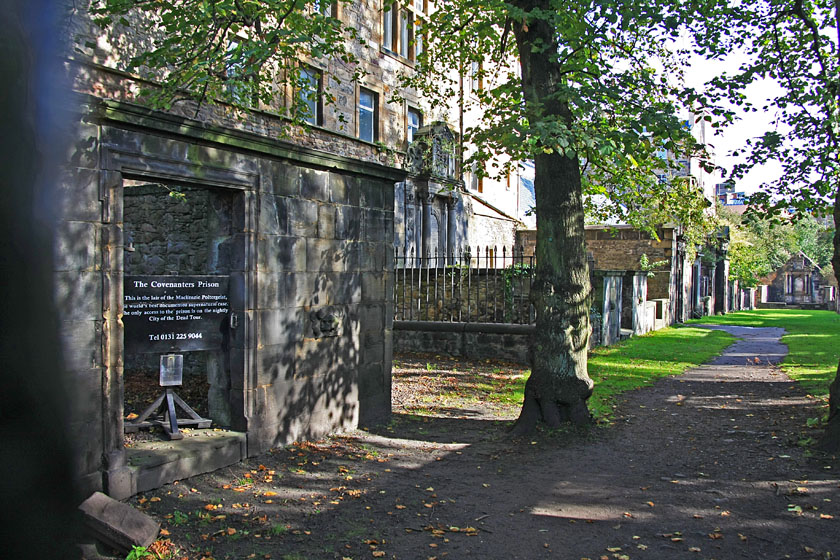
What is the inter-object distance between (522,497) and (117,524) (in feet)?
11.0

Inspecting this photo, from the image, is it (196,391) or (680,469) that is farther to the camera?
(196,391)

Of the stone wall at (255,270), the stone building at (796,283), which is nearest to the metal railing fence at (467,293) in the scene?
the stone wall at (255,270)

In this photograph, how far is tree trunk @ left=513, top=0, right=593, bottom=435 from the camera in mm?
8414

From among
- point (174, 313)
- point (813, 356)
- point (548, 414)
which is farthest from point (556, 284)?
point (813, 356)

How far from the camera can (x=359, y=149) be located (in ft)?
74.8

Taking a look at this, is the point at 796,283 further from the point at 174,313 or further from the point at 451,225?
the point at 174,313

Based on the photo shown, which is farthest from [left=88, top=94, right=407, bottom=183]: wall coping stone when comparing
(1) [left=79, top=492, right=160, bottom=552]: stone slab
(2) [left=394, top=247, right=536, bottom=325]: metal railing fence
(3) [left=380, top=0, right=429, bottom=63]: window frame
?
(3) [left=380, top=0, right=429, bottom=63]: window frame

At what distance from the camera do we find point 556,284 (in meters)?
8.44

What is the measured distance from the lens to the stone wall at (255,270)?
17.4 ft

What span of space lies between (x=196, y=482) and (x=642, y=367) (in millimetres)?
11129

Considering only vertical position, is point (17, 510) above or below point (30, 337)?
below

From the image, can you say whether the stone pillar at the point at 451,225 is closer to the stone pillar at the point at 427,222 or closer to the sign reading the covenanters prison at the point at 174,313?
the stone pillar at the point at 427,222

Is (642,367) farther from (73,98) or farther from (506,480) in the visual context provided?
(73,98)

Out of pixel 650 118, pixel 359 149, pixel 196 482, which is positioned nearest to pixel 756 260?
pixel 359 149
